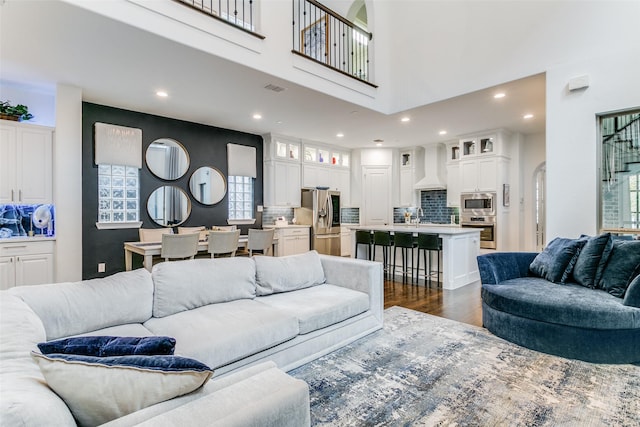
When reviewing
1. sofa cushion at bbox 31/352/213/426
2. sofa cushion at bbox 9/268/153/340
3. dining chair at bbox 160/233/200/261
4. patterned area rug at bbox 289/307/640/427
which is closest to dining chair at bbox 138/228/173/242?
dining chair at bbox 160/233/200/261

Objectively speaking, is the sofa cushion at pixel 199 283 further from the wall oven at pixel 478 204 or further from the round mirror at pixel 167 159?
the wall oven at pixel 478 204

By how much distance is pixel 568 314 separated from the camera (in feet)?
8.28

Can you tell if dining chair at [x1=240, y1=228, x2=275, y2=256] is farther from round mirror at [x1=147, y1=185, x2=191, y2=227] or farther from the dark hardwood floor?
the dark hardwood floor

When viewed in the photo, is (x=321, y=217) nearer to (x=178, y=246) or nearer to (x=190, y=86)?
(x=178, y=246)

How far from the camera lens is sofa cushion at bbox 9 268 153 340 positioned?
1.77 meters

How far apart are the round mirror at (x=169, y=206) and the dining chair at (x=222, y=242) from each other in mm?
1624

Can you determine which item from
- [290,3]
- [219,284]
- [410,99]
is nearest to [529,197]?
[410,99]

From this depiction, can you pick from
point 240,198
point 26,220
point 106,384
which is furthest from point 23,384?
point 240,198

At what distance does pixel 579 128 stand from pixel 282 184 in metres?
5.17

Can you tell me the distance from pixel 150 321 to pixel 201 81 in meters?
3.13

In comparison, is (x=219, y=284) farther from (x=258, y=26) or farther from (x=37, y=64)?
(x=37, y=64)

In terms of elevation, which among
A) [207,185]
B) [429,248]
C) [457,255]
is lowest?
[457,255]

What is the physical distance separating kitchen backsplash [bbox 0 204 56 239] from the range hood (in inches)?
290

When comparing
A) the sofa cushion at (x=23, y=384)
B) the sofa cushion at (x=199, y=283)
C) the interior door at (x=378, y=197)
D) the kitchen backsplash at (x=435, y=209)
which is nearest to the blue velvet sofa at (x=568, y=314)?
the sofa cushion at (x=199, y=283)
